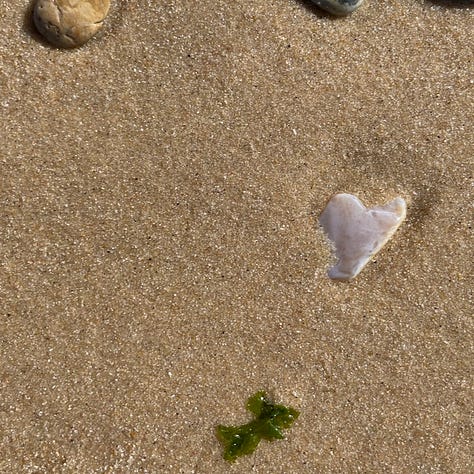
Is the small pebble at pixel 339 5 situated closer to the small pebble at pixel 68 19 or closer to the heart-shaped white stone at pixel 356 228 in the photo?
the heart-shaped white stone at pixel 356 228

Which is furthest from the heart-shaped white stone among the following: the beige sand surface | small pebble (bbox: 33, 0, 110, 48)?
small pebble (bbox: 33, 0, 110, 48)

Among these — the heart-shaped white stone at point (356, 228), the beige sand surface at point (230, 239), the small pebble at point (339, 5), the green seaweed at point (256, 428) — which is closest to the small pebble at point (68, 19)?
the beige sand surface at point (230, 239)

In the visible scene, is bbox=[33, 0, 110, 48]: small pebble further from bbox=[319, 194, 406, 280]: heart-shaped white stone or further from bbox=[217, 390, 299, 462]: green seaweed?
bbox=[217, 390, 299, 462]: green seaweed

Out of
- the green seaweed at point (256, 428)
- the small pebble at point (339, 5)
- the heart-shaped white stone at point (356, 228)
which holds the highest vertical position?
the small pebble at point (339, 5)

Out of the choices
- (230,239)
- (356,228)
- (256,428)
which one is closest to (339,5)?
(356,228)

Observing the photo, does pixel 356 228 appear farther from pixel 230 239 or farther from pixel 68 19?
pixel 68 19
